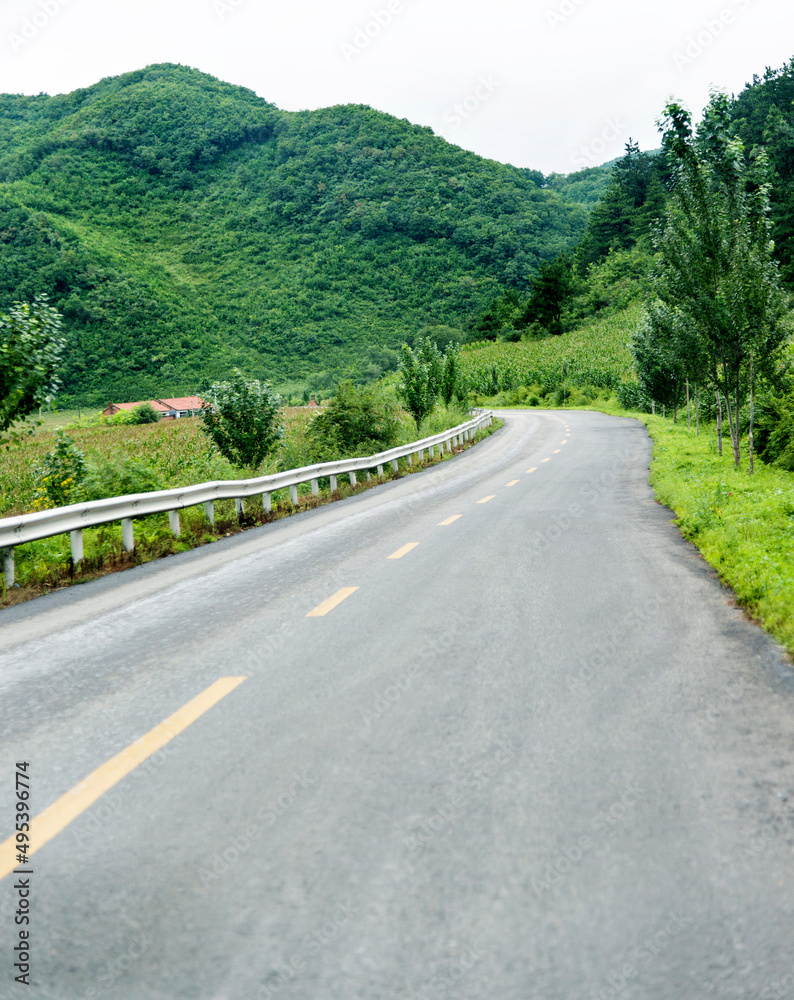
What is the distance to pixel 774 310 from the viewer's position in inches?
756

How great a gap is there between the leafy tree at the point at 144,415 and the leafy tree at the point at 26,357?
6747cm

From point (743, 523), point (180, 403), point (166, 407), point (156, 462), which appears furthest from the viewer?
point (180, 403)

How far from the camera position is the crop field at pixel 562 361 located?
79188mm

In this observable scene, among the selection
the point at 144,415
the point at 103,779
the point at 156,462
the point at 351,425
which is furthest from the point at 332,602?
the point at 144,415

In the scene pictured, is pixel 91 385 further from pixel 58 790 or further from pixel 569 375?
pixel 58 790

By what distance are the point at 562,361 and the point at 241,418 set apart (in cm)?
6568

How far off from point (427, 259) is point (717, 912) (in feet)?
420

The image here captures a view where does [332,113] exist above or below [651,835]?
above

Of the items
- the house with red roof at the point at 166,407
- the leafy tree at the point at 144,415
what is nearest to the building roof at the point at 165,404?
the house with red roof at the point at 166,407

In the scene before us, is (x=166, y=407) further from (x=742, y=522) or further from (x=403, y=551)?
(x=742, y=522)

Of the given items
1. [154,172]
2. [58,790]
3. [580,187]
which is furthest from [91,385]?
[580,187]

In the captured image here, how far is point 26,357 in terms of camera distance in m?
13.0

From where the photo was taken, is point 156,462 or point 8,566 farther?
point 156,462

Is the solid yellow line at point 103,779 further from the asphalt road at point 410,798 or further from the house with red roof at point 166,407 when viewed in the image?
the house with red roof at point 166,407
